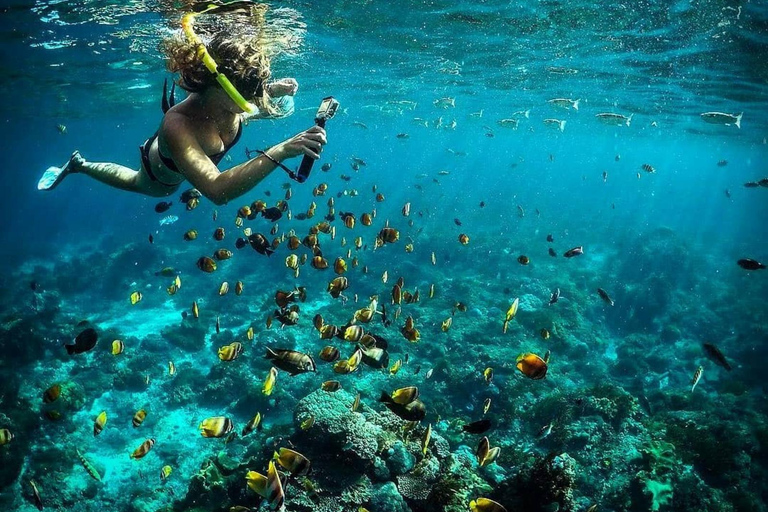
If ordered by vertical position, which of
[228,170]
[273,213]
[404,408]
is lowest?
[404,408]

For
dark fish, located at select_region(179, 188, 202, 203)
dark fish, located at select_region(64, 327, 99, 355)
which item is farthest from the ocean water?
dark fish, located at select_region(179, 188, 202, 203)

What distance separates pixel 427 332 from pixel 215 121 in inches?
540

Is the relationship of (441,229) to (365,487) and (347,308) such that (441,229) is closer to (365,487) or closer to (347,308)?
(347,308)

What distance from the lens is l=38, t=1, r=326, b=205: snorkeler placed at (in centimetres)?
306

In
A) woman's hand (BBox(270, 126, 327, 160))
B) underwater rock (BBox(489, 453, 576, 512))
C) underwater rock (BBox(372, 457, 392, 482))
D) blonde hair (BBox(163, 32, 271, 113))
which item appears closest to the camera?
woman's hand (BBox(270, 126, 327, 160))

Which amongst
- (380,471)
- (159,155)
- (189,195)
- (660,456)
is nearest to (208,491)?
(380,471)

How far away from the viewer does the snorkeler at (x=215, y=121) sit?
306cm

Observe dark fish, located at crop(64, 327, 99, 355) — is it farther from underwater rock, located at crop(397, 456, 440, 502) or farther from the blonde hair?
underwater rock, located at crop(397, 456, 440, 502)

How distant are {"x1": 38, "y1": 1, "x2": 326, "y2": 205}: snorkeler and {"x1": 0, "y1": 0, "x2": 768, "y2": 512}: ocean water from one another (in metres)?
2.90

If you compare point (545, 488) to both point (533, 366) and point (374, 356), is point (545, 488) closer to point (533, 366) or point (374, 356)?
point (533, 366)

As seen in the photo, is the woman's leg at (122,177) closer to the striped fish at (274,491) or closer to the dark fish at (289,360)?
the dark fish at (289,360)

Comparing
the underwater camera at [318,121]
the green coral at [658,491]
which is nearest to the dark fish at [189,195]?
the underwater camera at [318,121]

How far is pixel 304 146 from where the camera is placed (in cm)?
297

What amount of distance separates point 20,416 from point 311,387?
774 cm
